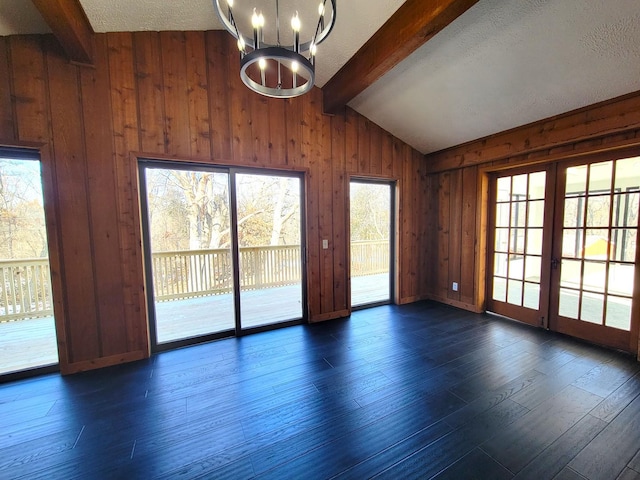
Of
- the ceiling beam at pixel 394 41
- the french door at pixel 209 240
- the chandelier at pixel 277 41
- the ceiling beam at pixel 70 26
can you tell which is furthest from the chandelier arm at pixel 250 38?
the french door at pixel 209 240

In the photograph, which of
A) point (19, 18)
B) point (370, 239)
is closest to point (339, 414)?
point (19, 18)

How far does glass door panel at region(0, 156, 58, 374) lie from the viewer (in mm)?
2338

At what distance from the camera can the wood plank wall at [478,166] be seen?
2.54m

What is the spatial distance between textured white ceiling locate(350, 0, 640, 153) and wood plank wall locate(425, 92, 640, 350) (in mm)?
136

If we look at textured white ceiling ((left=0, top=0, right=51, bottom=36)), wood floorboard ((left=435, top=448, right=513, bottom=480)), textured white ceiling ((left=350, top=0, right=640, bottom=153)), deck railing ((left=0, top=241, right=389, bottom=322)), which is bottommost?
wood floorboard ((left=435, top=448, right=513, bottom=480))

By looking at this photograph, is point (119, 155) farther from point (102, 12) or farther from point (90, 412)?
point (90, 412)

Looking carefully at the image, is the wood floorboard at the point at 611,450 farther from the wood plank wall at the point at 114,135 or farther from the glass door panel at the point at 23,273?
the glass door panel at the point at 23,273

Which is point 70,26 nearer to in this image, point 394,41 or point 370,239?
point 394,41

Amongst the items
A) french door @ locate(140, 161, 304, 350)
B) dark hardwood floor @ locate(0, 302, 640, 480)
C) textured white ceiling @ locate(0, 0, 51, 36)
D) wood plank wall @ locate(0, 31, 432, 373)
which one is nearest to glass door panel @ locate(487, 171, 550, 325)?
dark hardwood floor @ locate(0, 302, 640, 480)

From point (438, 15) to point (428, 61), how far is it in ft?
2.72

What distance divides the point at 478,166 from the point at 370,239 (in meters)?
2.67

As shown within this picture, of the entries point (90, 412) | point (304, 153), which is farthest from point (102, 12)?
point (90, 412)

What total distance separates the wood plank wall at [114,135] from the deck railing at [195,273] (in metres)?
0.49

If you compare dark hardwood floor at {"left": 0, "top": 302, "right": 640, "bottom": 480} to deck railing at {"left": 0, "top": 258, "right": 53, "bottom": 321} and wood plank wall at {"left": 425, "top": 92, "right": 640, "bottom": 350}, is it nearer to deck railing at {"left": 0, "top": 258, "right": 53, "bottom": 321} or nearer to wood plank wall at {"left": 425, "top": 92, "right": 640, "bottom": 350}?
deck railing at {"left": 0, "top": 258, "right": 53, "bottom": 321}
